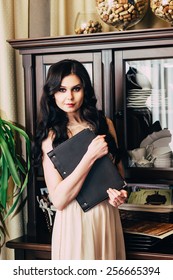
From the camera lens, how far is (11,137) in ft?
7.15

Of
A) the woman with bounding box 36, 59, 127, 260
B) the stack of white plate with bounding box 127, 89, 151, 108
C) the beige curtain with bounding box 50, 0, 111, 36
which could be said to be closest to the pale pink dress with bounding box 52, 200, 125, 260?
the woman with bounding box 36, 59, 127, 260

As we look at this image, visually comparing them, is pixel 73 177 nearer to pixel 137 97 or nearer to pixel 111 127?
pixel 111 127

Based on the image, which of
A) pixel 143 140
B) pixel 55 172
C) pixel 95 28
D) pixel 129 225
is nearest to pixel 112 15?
pixel 95 28

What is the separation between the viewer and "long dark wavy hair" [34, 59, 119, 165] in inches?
79.5

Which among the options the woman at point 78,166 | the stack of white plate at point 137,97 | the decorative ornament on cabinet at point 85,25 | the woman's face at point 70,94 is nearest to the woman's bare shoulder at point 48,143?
the woman at point 78,166

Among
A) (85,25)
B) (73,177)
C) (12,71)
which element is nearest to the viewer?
(73,177)

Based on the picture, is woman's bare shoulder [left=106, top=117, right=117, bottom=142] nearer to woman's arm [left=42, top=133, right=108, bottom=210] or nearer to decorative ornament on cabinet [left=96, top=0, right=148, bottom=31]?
woman's arm [left=42, top=133, right=108, bottom=210]

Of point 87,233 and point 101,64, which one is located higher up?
point 101,64

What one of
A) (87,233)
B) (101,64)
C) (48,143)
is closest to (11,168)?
(48,143)

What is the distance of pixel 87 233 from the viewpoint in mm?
1969

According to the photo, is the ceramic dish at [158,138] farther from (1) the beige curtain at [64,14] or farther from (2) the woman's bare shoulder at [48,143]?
(1) the beige curtain at [64,14]

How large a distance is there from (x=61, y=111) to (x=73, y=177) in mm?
262

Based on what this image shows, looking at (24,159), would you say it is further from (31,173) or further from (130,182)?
(130,182)
